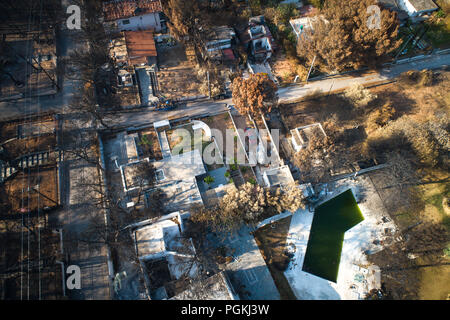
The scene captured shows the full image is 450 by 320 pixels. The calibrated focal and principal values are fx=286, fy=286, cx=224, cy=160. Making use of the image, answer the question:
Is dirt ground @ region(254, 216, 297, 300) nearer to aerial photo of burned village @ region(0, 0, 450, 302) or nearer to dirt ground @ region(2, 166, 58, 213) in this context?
aerial photo of burned village @ region(0, 0, 450, 302)

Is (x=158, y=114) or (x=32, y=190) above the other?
(x=158, y=114)

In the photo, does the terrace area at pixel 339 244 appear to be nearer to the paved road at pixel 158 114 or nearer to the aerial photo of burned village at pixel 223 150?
the aerial photo of burned village at pixel 223 150

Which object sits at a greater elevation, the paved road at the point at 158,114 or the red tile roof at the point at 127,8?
the red tile roof at the point at 127,8

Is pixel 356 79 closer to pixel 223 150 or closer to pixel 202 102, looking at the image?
pixel 202 102

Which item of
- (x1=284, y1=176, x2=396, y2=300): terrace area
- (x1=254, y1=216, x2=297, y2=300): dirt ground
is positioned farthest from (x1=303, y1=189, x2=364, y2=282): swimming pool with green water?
(x1=254, y1=216, x2=297, y2=300): dirt ground

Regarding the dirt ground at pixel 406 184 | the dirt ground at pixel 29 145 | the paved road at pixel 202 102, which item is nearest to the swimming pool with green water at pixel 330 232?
the dirt ground at pixel 406 184

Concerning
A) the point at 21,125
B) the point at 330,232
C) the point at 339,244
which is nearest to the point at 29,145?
the point at 21,125
